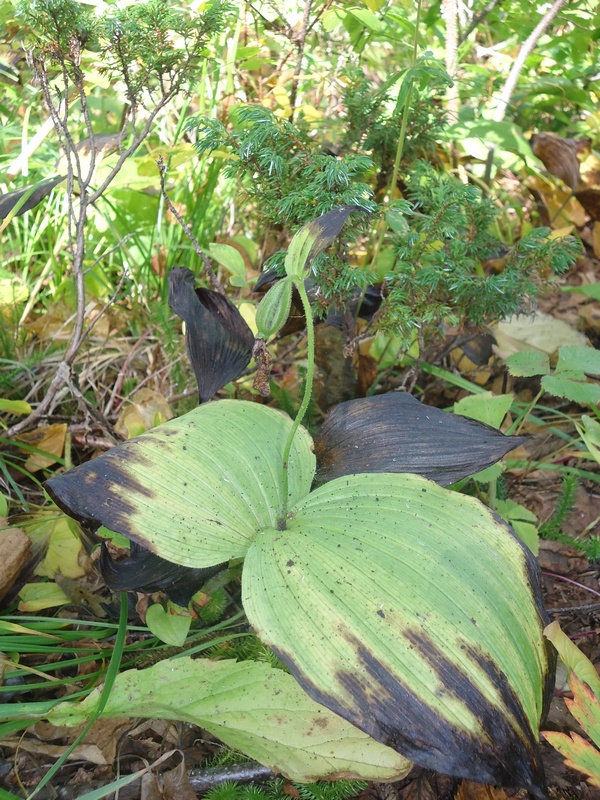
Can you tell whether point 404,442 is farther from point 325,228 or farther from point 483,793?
point 483,793

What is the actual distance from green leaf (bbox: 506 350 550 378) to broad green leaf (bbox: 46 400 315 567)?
0.51 m

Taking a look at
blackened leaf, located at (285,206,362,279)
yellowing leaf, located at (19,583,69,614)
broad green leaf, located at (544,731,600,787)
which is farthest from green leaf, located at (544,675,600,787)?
yellowing leaf, located at (19,583,69,614)

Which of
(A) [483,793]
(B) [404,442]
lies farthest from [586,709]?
(B) [404,442]

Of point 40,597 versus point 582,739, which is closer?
point 582,739

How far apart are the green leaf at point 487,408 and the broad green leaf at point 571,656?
0.48 meters

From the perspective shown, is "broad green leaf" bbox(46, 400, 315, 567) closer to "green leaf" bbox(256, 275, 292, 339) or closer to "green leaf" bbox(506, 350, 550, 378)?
"green leaf" bbox(256, 275, 292, 339)

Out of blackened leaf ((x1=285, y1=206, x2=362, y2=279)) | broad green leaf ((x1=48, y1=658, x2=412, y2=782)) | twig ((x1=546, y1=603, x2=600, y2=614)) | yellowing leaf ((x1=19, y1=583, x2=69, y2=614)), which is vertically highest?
blackened leaf ((x1=285, y1=206, x2=362, y2=279))

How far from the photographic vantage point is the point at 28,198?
1201 millimetres

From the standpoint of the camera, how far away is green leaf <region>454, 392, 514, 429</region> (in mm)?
1249

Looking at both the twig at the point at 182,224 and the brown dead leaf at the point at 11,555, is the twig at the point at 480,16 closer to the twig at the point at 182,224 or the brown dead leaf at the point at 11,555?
the twig at the point at 182,224

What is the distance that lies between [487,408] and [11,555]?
3.04 feet

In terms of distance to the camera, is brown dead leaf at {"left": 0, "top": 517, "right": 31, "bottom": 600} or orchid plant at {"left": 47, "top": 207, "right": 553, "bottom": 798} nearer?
orchid plant at {"left": 47, "top": 207, "right": 553, "bottom": 798}

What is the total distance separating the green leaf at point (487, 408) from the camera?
1.25m

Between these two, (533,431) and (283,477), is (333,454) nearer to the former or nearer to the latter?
(283,477)
